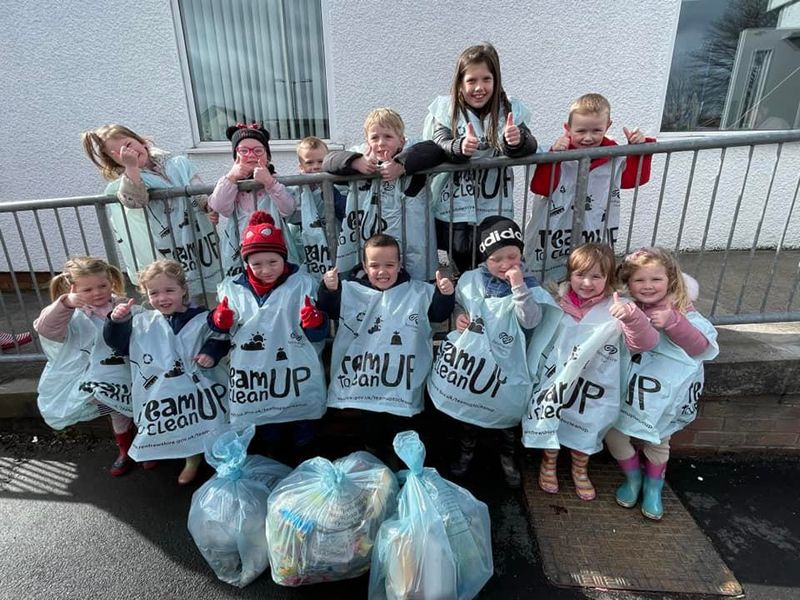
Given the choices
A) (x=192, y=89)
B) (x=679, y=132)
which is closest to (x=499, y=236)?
(x=679, y=132)

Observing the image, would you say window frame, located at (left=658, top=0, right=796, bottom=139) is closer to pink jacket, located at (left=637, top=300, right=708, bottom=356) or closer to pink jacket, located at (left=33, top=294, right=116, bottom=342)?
pink jacket, located at (left=637, top=300, right=708, bottom=356)

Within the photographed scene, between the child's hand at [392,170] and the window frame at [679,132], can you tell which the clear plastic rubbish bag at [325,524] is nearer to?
the child's hand at [392,170]

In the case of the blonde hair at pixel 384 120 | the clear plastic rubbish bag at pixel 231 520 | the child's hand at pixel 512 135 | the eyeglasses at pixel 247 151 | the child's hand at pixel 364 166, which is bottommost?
the clear plastic rubbish bag at pixel 231 520

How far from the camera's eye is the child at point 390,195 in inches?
99.6

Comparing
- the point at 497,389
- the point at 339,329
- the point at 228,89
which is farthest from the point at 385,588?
the point at 228,89

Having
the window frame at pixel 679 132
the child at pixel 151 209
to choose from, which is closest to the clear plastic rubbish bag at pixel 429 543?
the child at pixel 151 209

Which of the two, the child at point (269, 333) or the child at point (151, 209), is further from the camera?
the child at point (151, 209)

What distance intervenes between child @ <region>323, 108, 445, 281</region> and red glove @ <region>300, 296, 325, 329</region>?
1.74 feet

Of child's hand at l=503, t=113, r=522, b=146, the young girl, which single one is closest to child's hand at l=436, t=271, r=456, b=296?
child's hand at l=503, t=113, r=522, b=146

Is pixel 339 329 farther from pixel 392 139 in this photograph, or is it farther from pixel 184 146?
pixel 184 146

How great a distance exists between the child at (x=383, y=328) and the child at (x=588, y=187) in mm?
858

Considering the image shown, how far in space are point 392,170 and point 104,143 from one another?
1708 mm

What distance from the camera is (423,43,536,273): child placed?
2.55 meters

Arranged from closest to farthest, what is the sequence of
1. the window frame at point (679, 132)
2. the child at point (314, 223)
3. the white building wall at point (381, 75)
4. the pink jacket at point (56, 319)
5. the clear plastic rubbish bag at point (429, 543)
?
the clear plastic rubbish bag at point (429, 543) → the pink jacket at point (56, 319) → the child at point (314, 223) → the white building wall at point (381, 75) → the window frame at point (679, 132)
